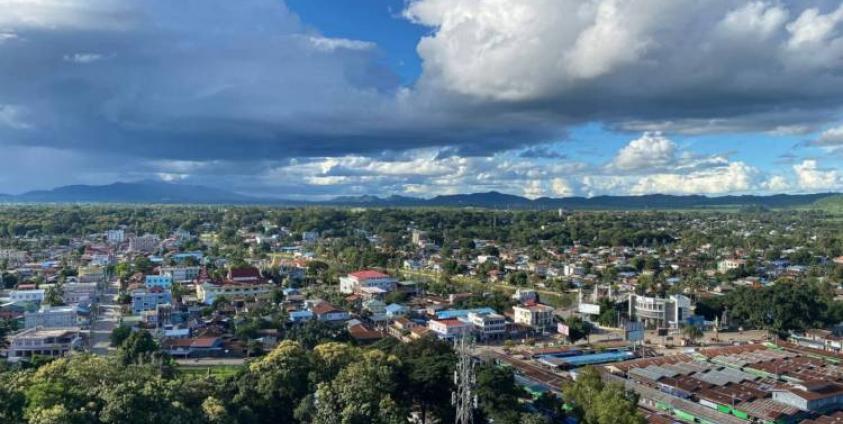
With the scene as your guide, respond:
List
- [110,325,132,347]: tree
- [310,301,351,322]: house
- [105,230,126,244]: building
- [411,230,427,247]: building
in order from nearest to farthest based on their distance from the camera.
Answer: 1. [110,325,132,347]: tree
2. [310,301,351,322]: house
3. [105,230,126,244]: building
4. [411,230,427,247]: building

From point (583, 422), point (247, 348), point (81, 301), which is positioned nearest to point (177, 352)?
point (247, 348)

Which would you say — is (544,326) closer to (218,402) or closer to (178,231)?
(218,402)

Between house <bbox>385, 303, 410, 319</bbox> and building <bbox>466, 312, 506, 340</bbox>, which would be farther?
house <bbox>385, 303, 410, 319</bbox>

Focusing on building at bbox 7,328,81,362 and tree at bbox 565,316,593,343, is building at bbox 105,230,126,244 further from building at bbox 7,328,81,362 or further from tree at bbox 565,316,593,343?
tree at bbox 565,316,593,343

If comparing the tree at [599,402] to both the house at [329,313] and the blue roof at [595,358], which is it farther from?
the house at [329,313]

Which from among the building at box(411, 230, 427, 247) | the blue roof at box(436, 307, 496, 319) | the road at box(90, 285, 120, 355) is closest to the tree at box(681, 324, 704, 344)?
the blue roof at box(436, 307, 496, 319)

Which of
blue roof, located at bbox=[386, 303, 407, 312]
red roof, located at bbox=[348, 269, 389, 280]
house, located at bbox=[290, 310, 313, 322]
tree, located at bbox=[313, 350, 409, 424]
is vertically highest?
tree, located at bbox=[313, 350, 409, 424]

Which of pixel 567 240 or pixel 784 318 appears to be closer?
pixel 784 318
